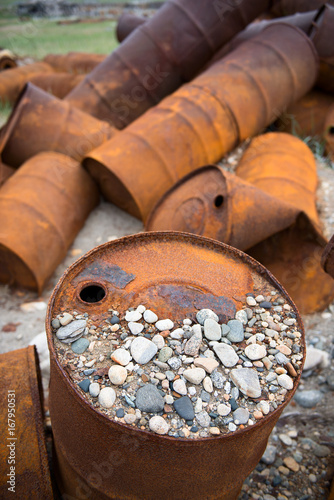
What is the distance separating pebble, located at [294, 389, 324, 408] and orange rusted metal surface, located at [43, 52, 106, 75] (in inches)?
211

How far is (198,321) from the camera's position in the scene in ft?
4.05

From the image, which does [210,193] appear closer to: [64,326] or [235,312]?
[235,312]

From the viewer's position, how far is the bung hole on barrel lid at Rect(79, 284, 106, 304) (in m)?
1.37

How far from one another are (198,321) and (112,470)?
1.69 feet

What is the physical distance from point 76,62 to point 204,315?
5813mm

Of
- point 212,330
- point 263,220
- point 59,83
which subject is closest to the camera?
point 212,330

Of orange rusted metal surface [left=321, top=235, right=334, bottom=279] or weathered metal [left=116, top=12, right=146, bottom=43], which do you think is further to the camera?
weathered metal [left=116, top=12, right=146, bottom=43]

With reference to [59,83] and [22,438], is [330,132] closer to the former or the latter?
[59,83]

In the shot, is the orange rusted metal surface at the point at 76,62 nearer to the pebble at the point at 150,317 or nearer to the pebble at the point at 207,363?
the pebble at the point at 150,317

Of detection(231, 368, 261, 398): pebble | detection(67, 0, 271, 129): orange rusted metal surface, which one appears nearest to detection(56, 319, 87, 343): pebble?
detection(231, 368, 261, 398): pebble

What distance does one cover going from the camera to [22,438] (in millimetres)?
1416

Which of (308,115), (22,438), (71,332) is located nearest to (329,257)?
(71,332)

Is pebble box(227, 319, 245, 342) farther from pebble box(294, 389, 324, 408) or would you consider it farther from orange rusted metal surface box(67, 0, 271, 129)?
orange rusted metal surface box(67, 0, 271, 129)

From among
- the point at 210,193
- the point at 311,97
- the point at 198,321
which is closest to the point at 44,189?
the point at 210,193
